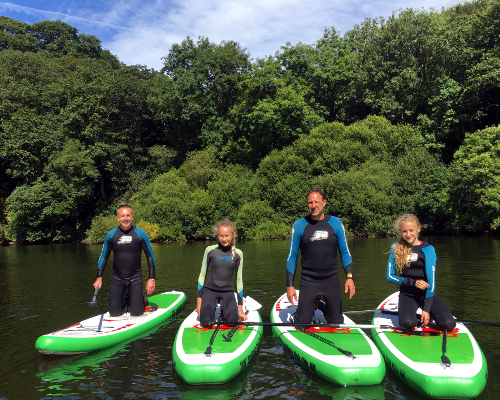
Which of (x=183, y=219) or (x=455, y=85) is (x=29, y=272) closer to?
(x=183, y=219)

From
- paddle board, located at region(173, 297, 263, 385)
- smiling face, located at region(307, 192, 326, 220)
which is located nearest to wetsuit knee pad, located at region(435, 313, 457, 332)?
smiling face, located at region(307, 192, 326, 220)

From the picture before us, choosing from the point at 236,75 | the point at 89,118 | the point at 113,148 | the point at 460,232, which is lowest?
the point at 460,232

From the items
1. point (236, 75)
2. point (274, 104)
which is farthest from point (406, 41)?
point (236, 75)

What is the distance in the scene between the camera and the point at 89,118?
40.2m

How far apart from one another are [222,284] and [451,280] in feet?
27.8

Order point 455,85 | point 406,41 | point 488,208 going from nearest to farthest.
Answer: point 488,208, point 455,85, point 406,41

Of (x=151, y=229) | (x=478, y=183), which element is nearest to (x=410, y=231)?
(x=478, y=183)

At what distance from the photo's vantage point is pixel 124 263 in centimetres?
815

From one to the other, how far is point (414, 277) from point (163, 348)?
421 centimetres

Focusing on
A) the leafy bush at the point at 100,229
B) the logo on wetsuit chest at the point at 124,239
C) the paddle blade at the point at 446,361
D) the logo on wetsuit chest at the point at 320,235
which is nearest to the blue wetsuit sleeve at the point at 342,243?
the logo on wetsuit chest at the point at 320,235

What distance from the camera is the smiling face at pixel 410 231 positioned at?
644cm

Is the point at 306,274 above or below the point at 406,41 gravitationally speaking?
below

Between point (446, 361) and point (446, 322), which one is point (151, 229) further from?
point (446, 361)

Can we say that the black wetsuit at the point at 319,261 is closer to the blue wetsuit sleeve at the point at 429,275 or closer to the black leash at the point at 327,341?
the black leash at the point at 327,341
